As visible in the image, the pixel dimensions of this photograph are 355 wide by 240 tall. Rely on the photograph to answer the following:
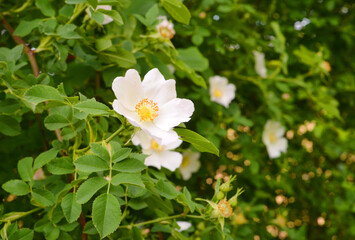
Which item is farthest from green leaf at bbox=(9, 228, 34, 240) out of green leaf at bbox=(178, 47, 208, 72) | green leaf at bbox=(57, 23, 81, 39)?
green leaf at bbox=(178, 47, 208, 72)

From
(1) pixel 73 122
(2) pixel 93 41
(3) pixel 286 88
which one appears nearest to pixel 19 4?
(2) pixel 93 41

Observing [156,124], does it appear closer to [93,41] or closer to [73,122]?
[73,122]

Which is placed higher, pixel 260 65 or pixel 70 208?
pixel 70 208

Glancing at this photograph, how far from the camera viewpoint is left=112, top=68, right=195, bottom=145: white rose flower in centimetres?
→ 79

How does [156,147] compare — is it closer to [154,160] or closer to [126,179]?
[154,160]

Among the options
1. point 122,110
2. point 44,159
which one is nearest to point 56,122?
point 44,159

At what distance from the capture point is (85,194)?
716 mm

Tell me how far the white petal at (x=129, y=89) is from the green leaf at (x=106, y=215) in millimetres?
197

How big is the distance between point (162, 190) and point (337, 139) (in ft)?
6.02

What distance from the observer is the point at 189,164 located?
65.2 inches

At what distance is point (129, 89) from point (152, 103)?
0.06m

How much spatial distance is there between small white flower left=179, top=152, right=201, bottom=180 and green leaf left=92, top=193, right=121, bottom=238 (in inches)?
36.0

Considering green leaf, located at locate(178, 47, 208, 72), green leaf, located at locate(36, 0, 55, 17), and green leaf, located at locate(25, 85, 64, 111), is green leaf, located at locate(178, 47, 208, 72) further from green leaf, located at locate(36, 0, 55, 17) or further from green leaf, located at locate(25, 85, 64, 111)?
green leaf, located at locate(25, 85, 64, 111)

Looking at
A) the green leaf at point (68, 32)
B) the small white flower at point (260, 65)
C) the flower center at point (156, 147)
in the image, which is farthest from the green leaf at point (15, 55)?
the small white flower at point (260, 65)
